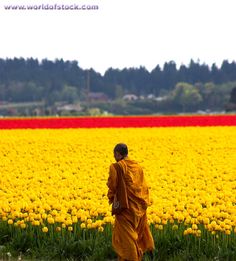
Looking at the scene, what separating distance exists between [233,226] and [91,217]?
193cm

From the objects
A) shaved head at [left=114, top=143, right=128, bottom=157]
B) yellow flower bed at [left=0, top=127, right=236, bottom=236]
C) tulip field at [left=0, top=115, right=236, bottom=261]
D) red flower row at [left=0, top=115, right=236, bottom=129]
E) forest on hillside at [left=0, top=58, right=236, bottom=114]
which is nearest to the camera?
shaved head at [left=114, top=143, right=128, bottom=157]

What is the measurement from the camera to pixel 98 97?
128 m

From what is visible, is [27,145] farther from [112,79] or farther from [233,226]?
[112,79]

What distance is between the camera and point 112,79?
137000 mm

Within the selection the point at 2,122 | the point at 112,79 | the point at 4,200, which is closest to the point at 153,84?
the point at 112,79

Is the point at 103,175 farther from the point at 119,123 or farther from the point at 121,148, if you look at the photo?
the point at 119,123

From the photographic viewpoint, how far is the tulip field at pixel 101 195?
895 centimetres

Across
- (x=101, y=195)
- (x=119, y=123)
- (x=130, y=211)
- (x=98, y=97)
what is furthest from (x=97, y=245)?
(x=98, y=97)

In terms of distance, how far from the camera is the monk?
7.57 m

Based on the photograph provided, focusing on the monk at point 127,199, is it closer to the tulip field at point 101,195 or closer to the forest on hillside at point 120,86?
the tulip field at point 101,195

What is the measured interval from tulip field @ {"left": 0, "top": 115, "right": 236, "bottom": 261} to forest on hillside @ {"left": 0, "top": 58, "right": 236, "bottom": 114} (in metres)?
89.2

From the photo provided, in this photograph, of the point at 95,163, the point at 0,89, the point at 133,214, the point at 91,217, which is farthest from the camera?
the point at 0,89

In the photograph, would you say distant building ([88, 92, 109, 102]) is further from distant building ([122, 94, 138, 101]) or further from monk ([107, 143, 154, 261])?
monk ([107, 143, 154, 261])

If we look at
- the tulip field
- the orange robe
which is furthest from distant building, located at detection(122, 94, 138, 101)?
the orange robe
